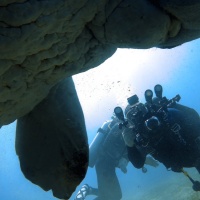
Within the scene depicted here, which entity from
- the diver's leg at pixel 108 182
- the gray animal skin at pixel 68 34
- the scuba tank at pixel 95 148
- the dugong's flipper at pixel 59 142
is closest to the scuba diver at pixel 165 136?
the dugong's flipper at pixel 59 142

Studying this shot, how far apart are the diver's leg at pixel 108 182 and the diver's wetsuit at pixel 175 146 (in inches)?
196

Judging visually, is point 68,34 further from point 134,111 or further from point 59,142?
point 134,111

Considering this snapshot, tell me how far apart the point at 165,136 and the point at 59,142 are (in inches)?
193

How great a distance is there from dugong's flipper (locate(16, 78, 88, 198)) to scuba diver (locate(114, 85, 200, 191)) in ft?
12.7

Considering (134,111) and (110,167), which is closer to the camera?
(134,111)

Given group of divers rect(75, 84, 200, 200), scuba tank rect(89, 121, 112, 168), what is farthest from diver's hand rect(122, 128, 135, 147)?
scuba tank rect(89, 121, 112, 168)

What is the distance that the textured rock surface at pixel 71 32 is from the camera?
6.37 ft

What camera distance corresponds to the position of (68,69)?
259 cm

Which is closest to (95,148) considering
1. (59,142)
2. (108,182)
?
(108,182)

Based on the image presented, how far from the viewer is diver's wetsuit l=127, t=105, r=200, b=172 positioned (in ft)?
24.6

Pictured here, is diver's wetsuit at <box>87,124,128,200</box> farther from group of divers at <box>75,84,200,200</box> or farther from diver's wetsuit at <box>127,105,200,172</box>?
diver's wetsuit at <box>127,105,200,172</box>

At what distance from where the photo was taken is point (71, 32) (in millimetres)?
2258

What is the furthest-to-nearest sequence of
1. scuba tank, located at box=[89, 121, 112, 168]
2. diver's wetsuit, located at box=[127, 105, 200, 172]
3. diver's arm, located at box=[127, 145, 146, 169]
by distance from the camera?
1. scuba tank, located at box=[89, 121, 112, 168]
2. diver's wetsuit, located at box=[127, 105, 200, 172]
3. diver's arm, located at box=[127, 145, 146, 169]

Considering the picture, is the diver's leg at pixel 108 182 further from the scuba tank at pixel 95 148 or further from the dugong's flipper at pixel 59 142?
the dugong's flipper at pixel 59 142
